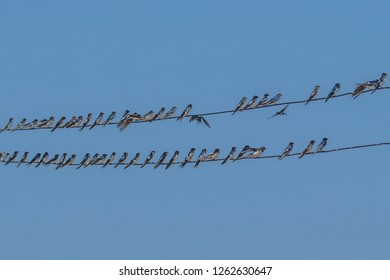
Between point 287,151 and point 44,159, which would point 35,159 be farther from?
point 287,151

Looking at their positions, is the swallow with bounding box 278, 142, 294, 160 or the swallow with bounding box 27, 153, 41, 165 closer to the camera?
the swallow with bounding box 278, 142, 294, 160

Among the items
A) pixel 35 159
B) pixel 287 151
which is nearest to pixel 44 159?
pixel 35 159

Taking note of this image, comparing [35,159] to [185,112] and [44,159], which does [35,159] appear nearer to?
[44,159]

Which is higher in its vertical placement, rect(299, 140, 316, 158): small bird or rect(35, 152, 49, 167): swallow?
rect(35, 152, 49, 167): swallow

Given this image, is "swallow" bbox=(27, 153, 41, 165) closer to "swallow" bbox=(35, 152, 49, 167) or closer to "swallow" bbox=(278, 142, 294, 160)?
"swallow" bbox=(35, 152, 49, 167)

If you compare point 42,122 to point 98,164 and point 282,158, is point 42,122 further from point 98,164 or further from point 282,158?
point 282,158

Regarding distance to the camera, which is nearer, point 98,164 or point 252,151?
point 252,151

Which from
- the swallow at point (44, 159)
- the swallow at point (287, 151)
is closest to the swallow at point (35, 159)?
the swallow at point (44, 159)

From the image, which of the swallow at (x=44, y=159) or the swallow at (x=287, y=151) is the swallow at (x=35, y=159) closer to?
the swallow at (x=44, y=159)

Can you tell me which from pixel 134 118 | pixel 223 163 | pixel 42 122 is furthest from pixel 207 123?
pixel 42 122

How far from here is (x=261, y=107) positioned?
37.0 metres

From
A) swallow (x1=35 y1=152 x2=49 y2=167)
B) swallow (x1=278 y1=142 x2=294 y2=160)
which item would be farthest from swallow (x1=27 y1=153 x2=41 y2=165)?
swallow (x1=278 y1=142 x2=294 y2=160)

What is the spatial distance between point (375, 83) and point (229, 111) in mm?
3054

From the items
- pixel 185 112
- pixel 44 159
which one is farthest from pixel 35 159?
pixel 185 112
